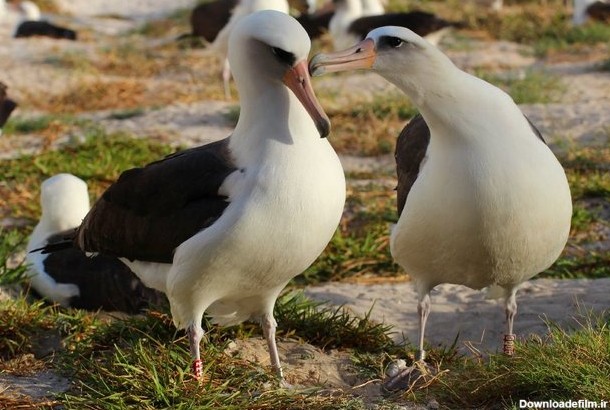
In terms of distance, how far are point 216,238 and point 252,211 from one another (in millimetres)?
172

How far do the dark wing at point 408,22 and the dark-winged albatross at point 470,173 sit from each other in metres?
8.81

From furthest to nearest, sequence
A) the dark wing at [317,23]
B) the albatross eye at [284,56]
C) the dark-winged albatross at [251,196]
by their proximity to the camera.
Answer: the dark wing at [317,23] → the albatross eye at [284,56] → the dark-winged albatross at [251,196]

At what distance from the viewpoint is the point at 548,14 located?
17.0 m

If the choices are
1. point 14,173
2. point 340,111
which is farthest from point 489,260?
point 340,111

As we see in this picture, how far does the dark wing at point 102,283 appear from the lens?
593 centimetres

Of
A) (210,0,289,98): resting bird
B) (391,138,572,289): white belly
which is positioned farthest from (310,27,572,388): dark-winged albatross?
(210,0,289,98): resting bird

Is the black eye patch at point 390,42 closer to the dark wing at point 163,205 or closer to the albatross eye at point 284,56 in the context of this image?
the albatross eye at point 284,56

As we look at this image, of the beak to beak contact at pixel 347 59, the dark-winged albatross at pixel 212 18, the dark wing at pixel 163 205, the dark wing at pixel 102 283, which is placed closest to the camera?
the dark wing at pixel 163 205

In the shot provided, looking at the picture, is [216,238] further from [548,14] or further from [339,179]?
[548,14]

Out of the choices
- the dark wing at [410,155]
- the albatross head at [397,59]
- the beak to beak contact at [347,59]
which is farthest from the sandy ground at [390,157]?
the beak to beak contact at [347,59]

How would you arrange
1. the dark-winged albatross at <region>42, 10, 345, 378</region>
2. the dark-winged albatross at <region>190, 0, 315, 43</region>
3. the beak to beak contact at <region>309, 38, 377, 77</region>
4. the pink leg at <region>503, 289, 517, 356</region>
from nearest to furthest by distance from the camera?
1. the dark-winged albatross at <region>42, 10, 345, 378</region>
2. the beak to beak contact at <region>309, 38, 377, 77</region>
3. the pink leg at <region>503, 289, 517, 356</region>
4. the dark-winged albatross at <region>190, 0, 315, 43</region>

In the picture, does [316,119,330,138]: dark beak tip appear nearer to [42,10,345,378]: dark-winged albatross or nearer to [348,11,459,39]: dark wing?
[42,10,345,378]: dark-winged albatross

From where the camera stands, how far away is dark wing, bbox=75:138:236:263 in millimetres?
4160

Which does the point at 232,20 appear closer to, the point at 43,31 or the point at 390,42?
the point at 43,31
